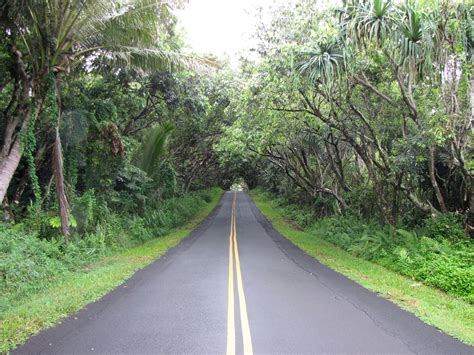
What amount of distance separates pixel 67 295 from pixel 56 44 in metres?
6.44

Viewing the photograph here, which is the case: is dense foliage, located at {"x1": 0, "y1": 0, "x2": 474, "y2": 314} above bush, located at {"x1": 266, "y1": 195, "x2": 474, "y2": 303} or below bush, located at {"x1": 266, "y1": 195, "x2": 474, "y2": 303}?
above

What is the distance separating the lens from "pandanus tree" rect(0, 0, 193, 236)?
1005cm

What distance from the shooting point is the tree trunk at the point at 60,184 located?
11.4m

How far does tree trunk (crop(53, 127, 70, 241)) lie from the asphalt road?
3.01 meters

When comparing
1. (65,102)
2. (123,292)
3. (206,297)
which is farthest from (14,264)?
(65,102)

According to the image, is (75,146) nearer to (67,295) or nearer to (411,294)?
(67,295)

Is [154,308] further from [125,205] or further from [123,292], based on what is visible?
[125,205]

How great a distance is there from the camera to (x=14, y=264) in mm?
8805

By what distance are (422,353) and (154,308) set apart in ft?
14.3

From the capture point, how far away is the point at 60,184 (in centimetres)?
1141

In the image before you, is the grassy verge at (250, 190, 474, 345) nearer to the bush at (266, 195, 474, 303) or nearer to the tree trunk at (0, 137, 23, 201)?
the bush at (266, 195, 474, 303)

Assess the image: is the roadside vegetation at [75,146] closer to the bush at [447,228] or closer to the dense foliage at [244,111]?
the dense foliage at [244,111]

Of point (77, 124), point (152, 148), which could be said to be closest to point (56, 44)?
point (77, 124)

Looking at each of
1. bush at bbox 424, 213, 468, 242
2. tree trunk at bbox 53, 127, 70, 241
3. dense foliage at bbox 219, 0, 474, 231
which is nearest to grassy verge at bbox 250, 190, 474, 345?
bush at bbox 424, 213, 468, 242
